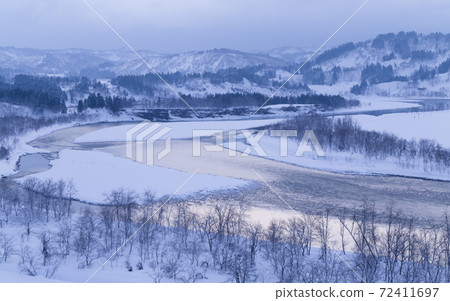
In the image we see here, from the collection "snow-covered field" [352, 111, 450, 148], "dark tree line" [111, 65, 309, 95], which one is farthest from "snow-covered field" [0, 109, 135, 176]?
"dark tree line" [111, 65, 309, 95]

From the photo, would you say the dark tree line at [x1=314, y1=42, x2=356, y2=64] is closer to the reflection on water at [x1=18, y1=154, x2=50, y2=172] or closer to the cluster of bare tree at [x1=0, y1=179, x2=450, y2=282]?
the reflection on water at [x1=18, y1=154, x2=50, y2=172]

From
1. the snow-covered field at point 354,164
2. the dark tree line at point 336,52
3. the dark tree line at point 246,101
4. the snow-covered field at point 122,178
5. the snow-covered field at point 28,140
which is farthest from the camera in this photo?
the dark tree line at point 336,52

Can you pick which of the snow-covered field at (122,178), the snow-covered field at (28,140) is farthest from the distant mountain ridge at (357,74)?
the snow-covered field at (122,178)

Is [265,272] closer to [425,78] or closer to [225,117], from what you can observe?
[225,117]

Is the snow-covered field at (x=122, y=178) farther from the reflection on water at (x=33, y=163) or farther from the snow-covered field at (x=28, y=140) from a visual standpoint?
the snow-covered field at (x=28, y=140)

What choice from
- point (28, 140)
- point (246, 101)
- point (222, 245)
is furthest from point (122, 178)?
point (246, 101)

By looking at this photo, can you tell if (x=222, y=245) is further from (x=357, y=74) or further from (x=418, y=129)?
(x=357, y=74)

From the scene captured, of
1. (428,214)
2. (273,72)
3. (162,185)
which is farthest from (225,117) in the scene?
(273,72)
